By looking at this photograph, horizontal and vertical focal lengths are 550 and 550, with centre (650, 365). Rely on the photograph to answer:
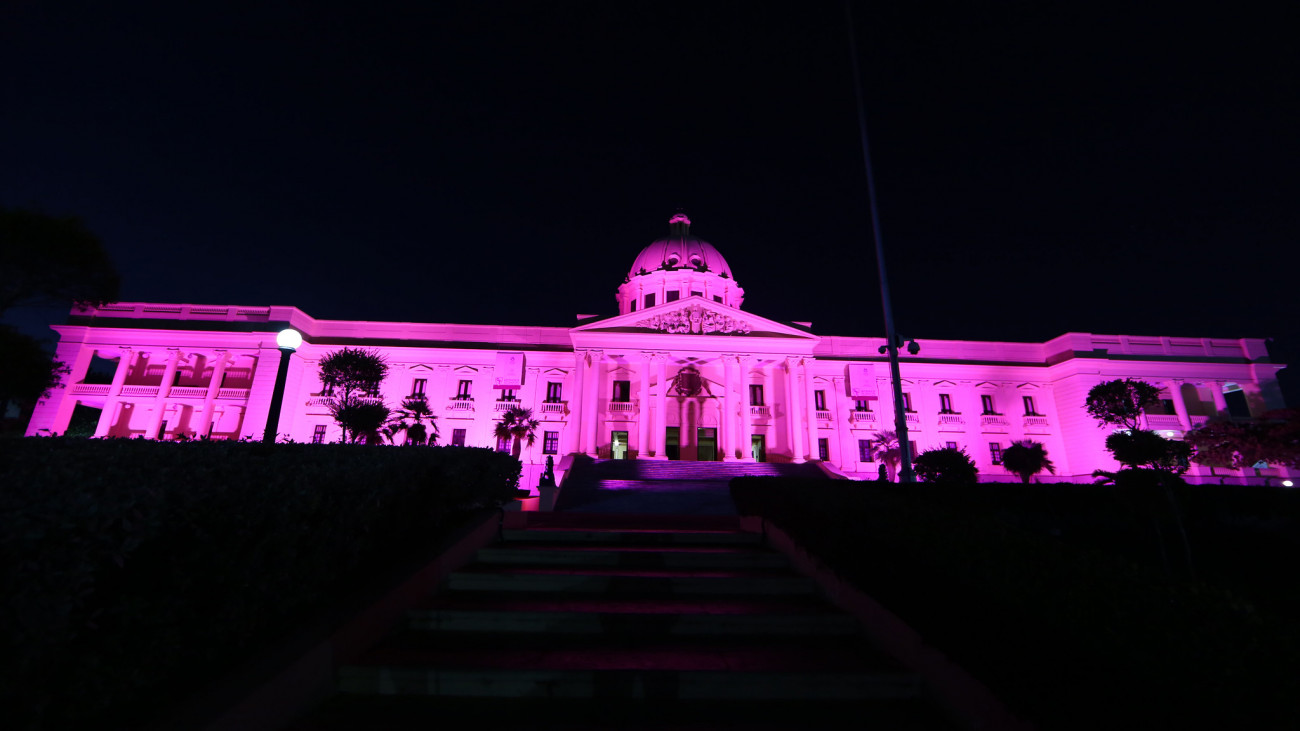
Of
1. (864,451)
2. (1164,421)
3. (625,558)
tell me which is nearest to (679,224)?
(864,451)

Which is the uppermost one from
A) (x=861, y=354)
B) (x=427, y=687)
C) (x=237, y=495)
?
(x=861, y=354)

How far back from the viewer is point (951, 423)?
40000 mm

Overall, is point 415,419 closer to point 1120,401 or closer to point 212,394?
point 212,394

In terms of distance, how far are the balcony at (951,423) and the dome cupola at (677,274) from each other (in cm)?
1971

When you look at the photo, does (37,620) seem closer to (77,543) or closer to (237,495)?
(77,543)

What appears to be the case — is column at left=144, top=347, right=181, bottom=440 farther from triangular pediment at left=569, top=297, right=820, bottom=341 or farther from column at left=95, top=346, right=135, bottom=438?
triangular pediment at left=569, top=297, right=820, bottom=341

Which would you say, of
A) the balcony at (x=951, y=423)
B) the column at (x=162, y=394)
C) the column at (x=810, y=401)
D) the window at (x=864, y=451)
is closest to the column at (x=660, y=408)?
the column at (x=810, y=401)

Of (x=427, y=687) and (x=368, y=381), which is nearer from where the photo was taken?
(x=427, y=687)

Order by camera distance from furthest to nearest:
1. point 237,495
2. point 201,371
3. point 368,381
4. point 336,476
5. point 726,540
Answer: point 201,371, point 368,381, point 726,540, point 336,476, point 237,495

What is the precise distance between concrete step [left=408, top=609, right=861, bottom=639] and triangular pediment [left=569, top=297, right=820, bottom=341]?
30892 millimetres

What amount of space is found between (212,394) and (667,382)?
30277 millimetres

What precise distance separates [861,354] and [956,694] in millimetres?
40085

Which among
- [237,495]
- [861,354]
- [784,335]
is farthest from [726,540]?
[861,354]

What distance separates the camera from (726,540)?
8.20m
